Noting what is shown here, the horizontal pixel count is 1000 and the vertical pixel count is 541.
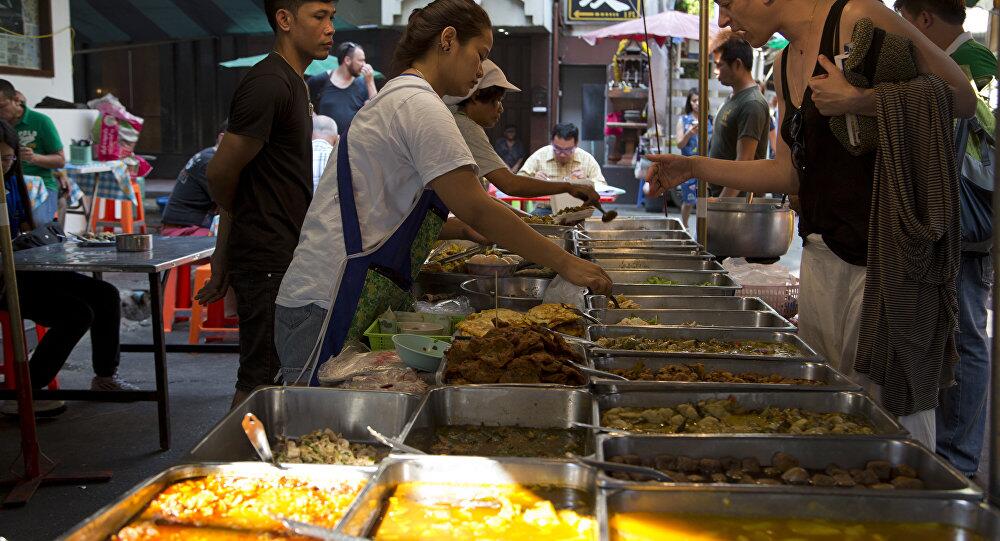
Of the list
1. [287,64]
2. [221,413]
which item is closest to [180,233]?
[221,413]

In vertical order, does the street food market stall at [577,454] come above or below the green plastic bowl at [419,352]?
below

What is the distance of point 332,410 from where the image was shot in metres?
1.94

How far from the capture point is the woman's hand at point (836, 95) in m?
2.14

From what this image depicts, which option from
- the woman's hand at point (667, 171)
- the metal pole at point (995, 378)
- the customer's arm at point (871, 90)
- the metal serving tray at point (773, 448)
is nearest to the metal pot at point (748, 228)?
the woman's hand at point (667, 171)

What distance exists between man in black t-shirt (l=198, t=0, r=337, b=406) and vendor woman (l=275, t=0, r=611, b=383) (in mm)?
646

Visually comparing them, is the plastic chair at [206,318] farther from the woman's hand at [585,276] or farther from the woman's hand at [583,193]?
the woman's hand at [585,276]

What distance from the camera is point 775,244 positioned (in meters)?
4.78

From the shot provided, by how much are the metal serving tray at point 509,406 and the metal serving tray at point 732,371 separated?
89 mm

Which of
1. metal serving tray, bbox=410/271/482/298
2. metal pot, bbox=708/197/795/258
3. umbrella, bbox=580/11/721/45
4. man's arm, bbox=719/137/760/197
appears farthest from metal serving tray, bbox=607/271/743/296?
umbrella, bbox=580/11/721/45

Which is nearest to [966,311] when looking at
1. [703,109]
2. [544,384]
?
[703,109]

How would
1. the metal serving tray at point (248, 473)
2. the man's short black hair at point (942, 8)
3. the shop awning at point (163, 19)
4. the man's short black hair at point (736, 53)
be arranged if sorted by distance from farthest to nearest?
the shop awning at point (163, 19) < the man's short black hair at point (736, 53) < the man's short black hair at point (942, 8) < the metal serving tray at point (248, 473)

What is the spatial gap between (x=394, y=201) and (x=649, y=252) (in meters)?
2.08

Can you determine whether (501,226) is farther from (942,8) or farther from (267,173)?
(942,8)

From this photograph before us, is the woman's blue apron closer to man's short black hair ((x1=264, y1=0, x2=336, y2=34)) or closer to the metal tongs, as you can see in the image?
the metal tongs
